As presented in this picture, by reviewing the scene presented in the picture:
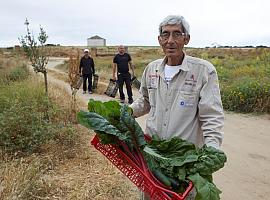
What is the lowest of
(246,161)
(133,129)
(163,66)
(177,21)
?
(246,161)

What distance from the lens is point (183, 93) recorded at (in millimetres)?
2457

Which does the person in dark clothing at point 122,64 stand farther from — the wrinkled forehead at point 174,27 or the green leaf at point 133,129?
the green leaf at point 133,129

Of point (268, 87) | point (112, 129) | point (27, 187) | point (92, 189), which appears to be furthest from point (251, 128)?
point (112, 129)

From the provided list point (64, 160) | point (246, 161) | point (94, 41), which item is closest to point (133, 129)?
point (64, 160)

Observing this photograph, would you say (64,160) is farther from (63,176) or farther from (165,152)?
(165,152)

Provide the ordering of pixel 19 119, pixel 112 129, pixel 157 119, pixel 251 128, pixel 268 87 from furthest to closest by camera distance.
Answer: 1. pixel 268 87
2. pixel 251 128
3. pixel 19 119
4. pixel 157 119
5. pixel 112 129

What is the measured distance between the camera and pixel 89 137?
6738 millimetres

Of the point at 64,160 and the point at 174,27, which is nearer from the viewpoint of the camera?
the point at 174,27

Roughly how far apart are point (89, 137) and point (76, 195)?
8.50 feet

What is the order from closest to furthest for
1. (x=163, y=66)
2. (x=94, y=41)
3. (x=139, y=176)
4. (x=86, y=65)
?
(x=139, y=176) < (x=163, y=66) < (x=86, y=65) < (x=94, y=41)

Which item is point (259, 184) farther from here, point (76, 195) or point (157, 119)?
point (157, 119)

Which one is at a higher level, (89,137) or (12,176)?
(12,176)

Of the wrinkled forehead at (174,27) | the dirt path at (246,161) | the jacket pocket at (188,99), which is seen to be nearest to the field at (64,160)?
the dirt path at (246,161)

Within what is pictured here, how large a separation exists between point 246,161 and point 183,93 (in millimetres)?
3865
